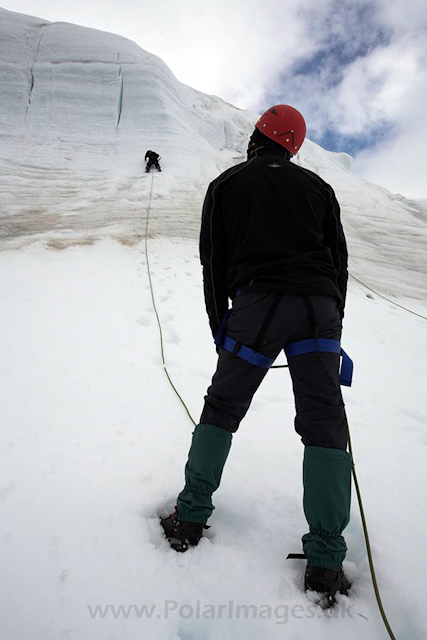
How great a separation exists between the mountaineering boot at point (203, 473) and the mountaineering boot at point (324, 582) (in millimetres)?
506

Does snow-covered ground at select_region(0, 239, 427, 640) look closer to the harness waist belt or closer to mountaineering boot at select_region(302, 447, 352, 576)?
mountaineering boot at select_region(302, 447, 352, 576)

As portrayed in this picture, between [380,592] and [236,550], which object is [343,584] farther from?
[236,550]

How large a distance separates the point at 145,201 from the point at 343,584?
9975mm

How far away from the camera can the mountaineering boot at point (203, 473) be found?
58.3 inches

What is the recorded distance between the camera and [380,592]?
1442 millimetres

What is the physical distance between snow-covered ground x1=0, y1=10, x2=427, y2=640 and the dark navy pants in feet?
2.19

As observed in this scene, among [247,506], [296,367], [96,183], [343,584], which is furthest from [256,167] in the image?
[96,183]

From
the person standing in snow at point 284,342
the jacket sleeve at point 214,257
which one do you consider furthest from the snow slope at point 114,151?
the person standing in snow at point 284,342

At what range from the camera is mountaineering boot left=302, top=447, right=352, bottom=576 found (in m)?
1.32

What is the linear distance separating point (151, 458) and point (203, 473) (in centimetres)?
73

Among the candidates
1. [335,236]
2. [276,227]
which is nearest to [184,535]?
[276,227]

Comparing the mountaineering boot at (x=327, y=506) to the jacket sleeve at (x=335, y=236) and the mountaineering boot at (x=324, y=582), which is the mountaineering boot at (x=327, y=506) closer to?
the mountaineering boot at (x=324, y=582)

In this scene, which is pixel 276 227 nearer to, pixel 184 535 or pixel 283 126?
pixel 283 126

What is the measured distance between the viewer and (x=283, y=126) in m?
1.78
